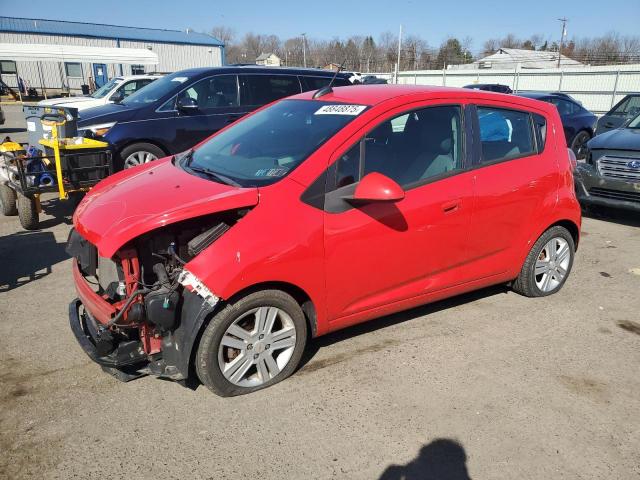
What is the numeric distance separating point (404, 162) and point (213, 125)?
195 inches

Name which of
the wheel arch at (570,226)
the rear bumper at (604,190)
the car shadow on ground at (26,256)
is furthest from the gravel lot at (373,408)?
the rear bumper at (604,190)

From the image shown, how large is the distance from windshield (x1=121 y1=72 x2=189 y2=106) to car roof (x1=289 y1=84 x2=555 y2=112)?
13.9 feet

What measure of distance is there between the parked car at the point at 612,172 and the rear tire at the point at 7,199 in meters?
8.02

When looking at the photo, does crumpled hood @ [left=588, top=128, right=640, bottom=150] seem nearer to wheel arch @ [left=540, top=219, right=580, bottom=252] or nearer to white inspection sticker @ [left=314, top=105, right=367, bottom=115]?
wheel arch @ [left=540, top=219, right=580, bottom=252]

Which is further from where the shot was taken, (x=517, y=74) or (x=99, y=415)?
(x=517, y=74)

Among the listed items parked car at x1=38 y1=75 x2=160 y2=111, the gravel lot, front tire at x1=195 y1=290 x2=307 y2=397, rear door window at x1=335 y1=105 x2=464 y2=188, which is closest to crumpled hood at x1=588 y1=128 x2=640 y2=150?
the gravel lot

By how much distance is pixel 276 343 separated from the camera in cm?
312

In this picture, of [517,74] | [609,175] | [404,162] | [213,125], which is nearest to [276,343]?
[404,162]

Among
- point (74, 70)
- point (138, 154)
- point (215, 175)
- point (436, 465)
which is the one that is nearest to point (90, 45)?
point (74, 70)

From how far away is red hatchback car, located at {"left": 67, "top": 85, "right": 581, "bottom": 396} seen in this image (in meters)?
2.87

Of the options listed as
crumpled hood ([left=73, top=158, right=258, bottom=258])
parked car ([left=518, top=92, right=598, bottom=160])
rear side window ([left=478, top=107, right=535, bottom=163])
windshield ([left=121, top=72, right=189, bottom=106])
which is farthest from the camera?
parked car ([left=518, top=92, right=598, bottom=160])

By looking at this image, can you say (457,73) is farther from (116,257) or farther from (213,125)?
(116,257)

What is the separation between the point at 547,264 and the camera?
14.9 ft

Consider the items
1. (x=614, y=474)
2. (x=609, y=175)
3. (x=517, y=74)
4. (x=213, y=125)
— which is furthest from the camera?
(x=517, y=74)
